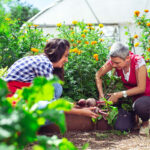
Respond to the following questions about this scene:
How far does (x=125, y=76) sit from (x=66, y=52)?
842 mm

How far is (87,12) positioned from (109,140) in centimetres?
711

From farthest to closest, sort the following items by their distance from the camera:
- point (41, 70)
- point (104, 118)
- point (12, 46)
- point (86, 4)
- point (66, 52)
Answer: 1. point (86, 4)
2. point (12, 46)
3. point (104, 118)
4. point (66, 52)
5. point (41, 70)

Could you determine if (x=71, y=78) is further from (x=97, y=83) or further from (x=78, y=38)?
(x=78, y=38)

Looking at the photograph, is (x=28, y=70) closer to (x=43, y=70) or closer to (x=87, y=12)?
(x=43, y=70)

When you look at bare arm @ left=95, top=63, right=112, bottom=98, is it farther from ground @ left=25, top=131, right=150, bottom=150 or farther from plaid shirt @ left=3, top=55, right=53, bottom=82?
plaid shirt @ left=3, top=55, right=53, bottom=82

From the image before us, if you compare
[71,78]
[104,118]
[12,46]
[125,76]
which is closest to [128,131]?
[104,118]

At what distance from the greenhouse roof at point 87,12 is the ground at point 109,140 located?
21.9ft

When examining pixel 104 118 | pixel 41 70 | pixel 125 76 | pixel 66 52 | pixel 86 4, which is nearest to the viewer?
pixel 41 70

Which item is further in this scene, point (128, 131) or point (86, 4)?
point (86, 4)

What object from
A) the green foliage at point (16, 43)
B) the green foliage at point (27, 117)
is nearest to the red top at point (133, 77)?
the green foliage at point (16, 43)

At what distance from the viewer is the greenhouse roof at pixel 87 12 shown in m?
8.82

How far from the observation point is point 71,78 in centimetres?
295

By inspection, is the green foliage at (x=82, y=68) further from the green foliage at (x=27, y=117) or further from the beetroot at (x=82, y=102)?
the green foliage at (x=27, y=117)

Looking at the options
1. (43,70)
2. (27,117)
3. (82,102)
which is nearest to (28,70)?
(43,70)
